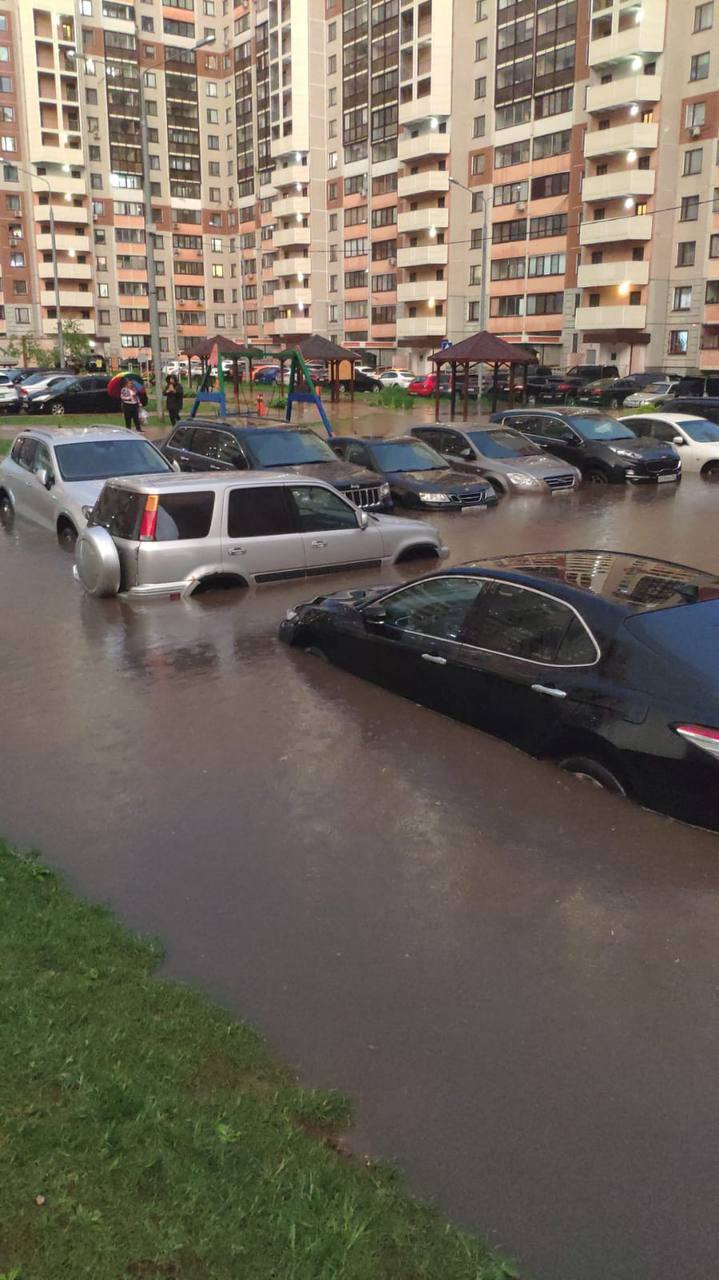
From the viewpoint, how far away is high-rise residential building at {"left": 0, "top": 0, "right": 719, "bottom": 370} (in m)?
55.6

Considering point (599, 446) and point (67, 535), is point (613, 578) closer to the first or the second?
point (67, 535)

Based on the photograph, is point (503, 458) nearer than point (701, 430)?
Yes

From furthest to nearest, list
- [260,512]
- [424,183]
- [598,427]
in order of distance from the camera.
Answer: [424,183], [598,427], [260,512]

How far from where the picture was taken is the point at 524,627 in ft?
22.6

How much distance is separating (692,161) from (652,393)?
20530 millimetres

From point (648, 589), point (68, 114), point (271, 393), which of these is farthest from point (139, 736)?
point (68, 114)

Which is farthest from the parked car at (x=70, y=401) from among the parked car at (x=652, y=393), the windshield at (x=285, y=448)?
the windshield at (x=285, y=448)

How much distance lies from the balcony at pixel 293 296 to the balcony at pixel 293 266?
131 cm

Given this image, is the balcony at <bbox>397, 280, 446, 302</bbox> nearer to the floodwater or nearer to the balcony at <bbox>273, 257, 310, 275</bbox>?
the balcony at <bbox>273, 257, 310, 275</bbox>

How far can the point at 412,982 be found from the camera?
458 centimetres

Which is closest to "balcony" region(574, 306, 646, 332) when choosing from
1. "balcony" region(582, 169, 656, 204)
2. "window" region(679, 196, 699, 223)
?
"window" region(679, 196, 699, 223)

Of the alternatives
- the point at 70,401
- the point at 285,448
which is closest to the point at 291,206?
the point at 70,401

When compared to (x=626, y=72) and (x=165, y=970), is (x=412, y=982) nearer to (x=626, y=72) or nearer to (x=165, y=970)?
(x=165, y=970)

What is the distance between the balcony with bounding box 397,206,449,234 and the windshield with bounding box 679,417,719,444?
2011 inches
